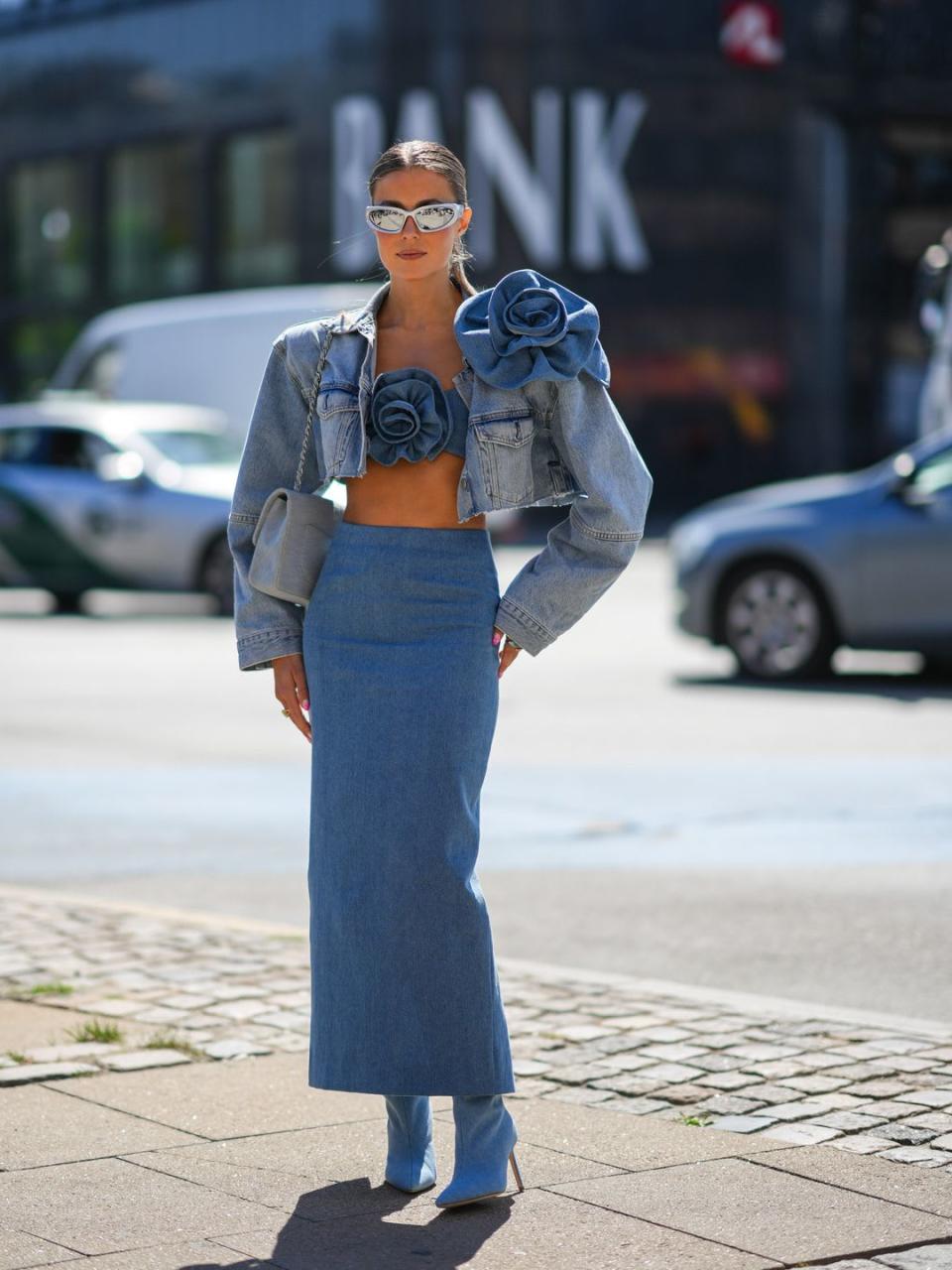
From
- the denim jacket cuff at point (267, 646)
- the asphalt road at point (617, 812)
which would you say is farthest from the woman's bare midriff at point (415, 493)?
the asphalt road at point (617, 812)

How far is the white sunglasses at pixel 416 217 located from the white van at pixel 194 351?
69.1ft

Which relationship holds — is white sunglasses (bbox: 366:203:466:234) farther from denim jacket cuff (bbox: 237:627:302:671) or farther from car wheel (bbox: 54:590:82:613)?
car wheel (bbox: 54:590:82:613)

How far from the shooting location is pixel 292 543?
4023 millimetres

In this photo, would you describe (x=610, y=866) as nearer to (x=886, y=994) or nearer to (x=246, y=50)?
(x=886, y=994)

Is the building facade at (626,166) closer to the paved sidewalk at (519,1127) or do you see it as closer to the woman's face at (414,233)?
the paved sidewalk at (519,1127)

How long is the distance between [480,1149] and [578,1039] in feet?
4.21

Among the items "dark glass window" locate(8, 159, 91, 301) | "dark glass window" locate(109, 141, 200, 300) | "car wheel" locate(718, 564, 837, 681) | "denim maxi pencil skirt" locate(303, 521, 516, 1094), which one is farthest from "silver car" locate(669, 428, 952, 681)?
"dark glass window" locate(8, 159, 91, 301)

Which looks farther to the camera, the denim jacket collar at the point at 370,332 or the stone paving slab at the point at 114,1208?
the denim jacket collar at the point at 370,332

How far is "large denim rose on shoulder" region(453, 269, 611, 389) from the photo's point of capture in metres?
3.99

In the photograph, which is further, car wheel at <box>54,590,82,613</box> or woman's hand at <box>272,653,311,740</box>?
car wheel at <box>54,590,82,613</box>

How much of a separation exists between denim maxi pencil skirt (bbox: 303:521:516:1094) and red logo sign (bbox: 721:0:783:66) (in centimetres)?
3745

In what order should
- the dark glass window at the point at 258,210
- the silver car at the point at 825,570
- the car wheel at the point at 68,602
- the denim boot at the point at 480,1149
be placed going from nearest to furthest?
the denim boot at the point at 480,1149
the silver car at the point at 825,570
the car wheel at the point at 68,602
the dark glass window at the point at 258,210

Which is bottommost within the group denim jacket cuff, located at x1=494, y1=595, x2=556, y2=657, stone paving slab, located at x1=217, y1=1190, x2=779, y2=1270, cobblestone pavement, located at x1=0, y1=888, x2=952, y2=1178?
stone paving slab, located at x1=217, y1=1190, x2=779, y2=1270

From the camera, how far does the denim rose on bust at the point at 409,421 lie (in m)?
4.01
